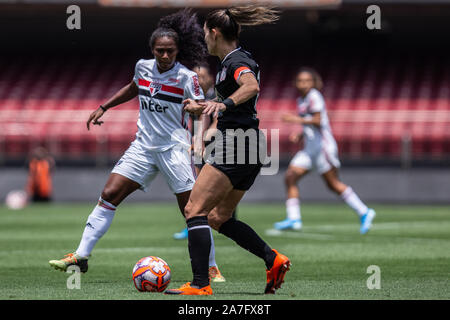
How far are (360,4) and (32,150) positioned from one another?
1078 cm

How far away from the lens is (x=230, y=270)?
9.09 m

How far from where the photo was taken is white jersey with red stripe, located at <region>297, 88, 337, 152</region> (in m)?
14.0

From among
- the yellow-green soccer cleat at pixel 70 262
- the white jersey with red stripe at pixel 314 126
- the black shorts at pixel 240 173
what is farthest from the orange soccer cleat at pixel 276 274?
the white jersey with red stripe at pixel 314 126

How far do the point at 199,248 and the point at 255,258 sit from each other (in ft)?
12.6

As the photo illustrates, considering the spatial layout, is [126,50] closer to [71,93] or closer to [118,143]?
[71,93]

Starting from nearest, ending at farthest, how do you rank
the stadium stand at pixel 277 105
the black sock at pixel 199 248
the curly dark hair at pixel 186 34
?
the black sock at pixel 199 248 < the curly dark hair at pixel 186 34 < the stadium stand at pixel 277 105

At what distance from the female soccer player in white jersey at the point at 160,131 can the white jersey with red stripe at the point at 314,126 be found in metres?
5.89

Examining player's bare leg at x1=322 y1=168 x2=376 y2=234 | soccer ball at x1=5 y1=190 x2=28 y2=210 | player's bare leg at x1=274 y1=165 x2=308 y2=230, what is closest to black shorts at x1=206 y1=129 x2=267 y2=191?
player's bare leg at x1=322 y1=168 x2=376 y2=234

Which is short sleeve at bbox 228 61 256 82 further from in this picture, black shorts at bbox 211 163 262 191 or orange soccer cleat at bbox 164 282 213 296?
orange soccer cleat at bbox 164 282 213 296

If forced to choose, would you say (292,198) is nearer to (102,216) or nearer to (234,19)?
(102,216)

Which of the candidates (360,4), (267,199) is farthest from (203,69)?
(360,4)

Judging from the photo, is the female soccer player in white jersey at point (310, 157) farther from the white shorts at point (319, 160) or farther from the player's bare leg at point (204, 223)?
the player's bare leg at point (204, 223)

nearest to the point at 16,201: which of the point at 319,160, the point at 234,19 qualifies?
the point at 319,160

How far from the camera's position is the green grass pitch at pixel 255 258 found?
7.18 meters
